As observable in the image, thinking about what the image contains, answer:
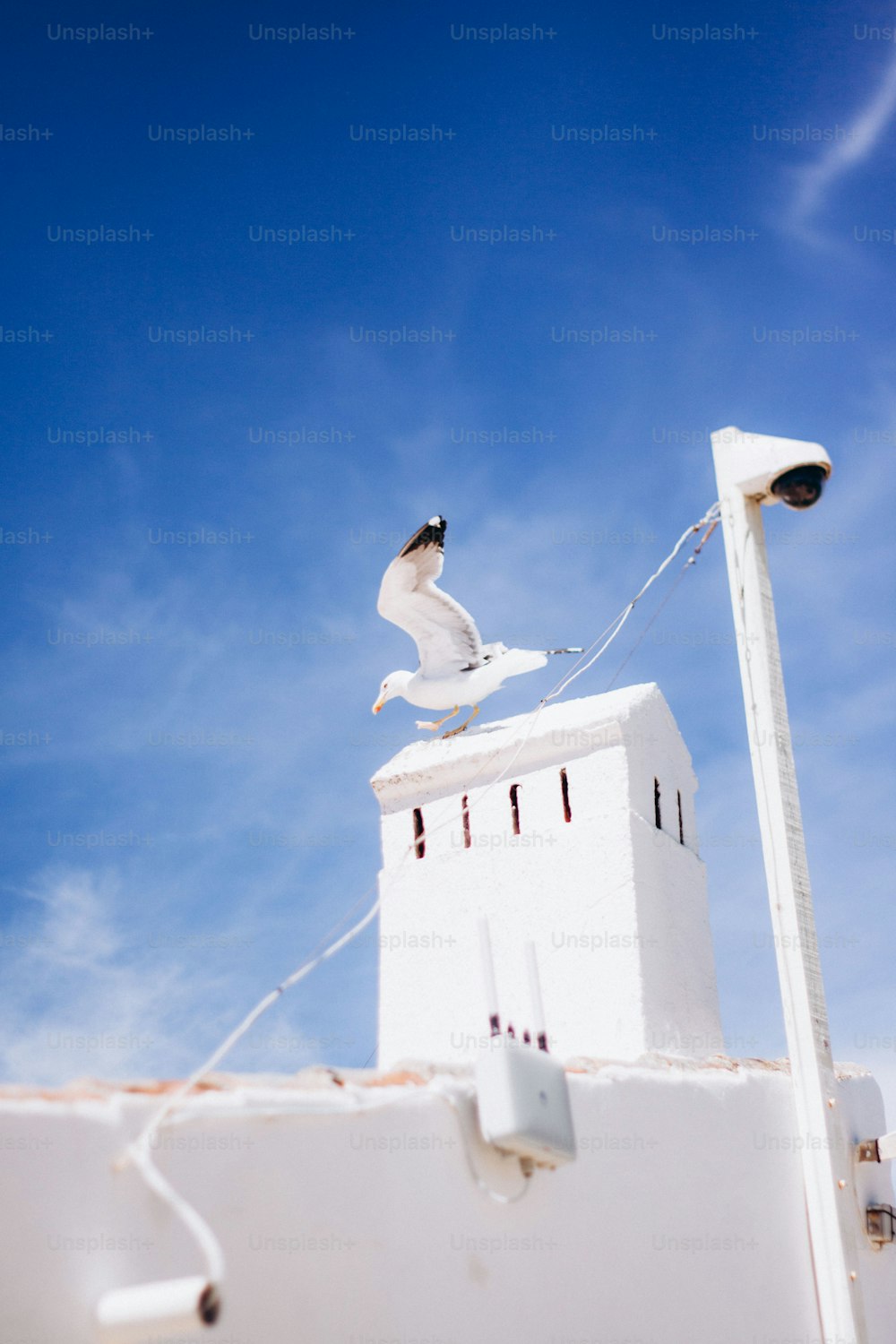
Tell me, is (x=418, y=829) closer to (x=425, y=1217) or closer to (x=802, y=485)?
(x=802, y=485)

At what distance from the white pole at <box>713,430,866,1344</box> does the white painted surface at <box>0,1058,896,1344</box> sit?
106 mm

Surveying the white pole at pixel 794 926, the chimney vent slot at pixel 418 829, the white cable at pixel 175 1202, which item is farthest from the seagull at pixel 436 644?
the white cable at pixel 175 1202

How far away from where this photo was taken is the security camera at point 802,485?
5750 mm

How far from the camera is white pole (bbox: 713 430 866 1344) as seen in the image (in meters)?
4.77

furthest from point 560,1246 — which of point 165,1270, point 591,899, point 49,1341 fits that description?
point 591,899

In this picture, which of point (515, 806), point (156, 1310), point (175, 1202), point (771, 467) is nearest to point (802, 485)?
point (771, 467)

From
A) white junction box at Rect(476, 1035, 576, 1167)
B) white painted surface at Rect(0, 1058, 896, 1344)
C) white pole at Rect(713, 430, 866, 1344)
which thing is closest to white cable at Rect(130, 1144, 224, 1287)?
white painted surface at Rect(0, 1058, 896, 1344)

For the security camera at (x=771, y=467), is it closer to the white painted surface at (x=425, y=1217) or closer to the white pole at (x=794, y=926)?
the white pole at (x=794, y=926)

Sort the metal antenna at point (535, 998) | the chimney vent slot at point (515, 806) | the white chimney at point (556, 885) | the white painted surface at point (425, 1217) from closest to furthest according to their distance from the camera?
the white painted surface at point (425, 1217), the metal antenna at point (535, 998), the white chimney at point (556, 885), the chimney vent slot at point (515, 806)

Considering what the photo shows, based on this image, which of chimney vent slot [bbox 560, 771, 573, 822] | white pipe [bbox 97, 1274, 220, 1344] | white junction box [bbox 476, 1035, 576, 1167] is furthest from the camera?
chimney vent slot [bbox 560, 771, 573, 822]

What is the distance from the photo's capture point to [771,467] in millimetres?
5863

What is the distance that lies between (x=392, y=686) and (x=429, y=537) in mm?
A: 1117

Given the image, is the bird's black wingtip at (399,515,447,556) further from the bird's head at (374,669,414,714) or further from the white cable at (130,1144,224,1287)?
the white cable at (130,1144,224,1287)

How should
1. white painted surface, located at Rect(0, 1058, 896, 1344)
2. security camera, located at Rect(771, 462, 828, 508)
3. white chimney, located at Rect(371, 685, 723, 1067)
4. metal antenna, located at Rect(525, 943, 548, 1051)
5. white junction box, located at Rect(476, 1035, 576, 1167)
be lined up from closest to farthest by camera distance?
white painted surface, located at Rect(0, 1058, 896, 1344) < white junction box, located at Rect(476, 1035, 576, 1167) < metal antenna, located at Rect(525, 943, 548, 1051) < security camera, located at Rect(771, 462, 828, 508) < white chimney, located at Rect(371, 685, 723, 1067)
